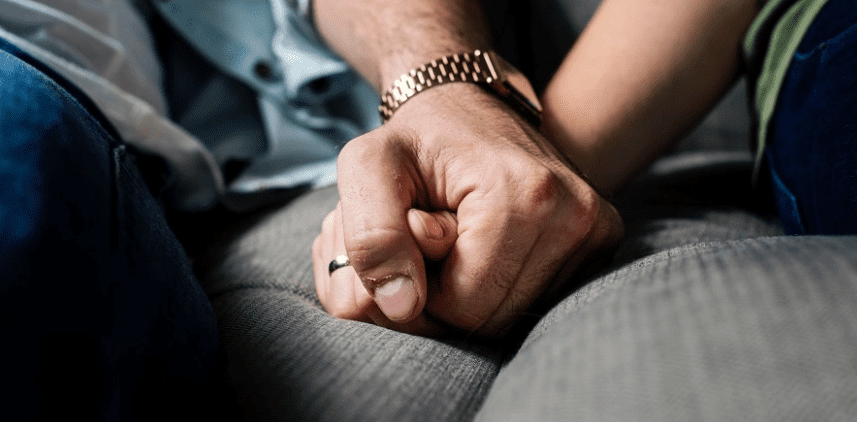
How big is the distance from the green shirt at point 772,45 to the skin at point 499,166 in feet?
0.09

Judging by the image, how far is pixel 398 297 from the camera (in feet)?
1.11

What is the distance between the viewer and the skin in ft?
1.14

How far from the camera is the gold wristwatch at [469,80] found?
1.53 ft

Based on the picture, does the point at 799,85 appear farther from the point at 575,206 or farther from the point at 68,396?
the point at 68,396

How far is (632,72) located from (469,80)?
0.55 feet

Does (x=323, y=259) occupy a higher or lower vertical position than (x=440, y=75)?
lower

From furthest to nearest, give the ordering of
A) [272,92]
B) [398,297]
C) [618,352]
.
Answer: [272,92]
[398,297]
[618,352]

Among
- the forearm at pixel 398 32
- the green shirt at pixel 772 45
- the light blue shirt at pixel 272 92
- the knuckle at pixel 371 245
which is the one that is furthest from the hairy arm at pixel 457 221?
the light blue shirt at pixel 272 92

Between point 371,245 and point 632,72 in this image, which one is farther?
point 632,72

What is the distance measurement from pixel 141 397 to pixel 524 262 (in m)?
0.24

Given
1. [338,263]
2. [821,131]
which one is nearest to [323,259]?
[338,263]

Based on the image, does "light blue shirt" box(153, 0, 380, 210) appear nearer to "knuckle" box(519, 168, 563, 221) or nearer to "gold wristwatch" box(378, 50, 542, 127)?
"gold wristwatch" box(378, 50, 542, 127)

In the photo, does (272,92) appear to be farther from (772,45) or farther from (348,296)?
(772,45)

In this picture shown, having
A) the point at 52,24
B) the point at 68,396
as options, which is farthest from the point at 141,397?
the point at 52,24
